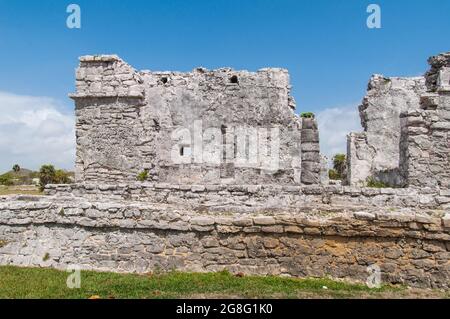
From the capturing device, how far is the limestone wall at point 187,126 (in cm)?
1400

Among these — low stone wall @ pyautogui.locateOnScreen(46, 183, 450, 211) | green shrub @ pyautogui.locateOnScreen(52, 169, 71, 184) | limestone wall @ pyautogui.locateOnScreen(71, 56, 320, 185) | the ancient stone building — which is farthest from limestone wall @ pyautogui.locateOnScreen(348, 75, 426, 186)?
green shrub @ pyautogui.locateOnScreen(52, 169, 71, 184)

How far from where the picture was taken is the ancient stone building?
11.5 metres

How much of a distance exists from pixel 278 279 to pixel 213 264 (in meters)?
0.96

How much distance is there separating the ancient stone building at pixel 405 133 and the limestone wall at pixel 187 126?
90.5 inches

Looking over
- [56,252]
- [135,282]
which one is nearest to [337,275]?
[135,282]

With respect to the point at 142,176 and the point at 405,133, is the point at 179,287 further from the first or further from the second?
the point at 142,176

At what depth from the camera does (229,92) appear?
49.1 feet

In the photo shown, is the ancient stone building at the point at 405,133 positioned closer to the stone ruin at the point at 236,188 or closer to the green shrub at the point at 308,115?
the stone ruin at the point at 236,188

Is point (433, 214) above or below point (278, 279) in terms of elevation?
above

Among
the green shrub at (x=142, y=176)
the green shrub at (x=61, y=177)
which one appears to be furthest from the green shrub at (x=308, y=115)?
the green shrub at (x=61, y=177)

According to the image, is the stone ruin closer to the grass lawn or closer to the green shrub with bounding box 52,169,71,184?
the grass lawn
